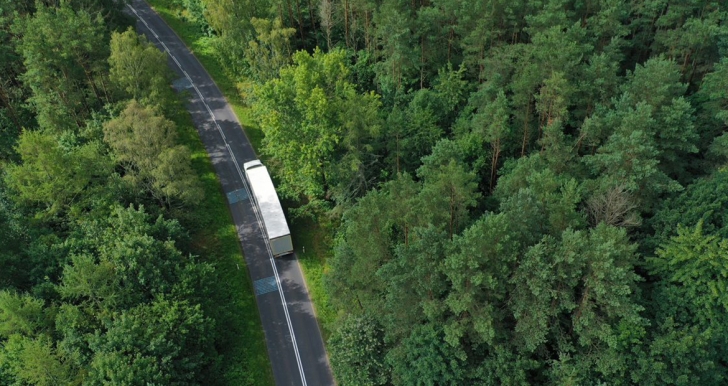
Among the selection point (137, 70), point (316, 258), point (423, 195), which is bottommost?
point (316, 258)

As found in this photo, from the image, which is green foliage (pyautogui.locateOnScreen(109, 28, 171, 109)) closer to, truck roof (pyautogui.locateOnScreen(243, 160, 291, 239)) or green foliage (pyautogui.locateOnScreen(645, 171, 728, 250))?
truck roof (pyautogui.locateOnScreen(243, 160, 291, 239))

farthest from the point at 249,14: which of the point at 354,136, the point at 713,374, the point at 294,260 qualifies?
the point at 713,374

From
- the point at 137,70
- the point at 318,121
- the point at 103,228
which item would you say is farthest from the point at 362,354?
the point at 137,70

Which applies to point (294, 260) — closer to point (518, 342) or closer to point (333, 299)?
point (333, 299)

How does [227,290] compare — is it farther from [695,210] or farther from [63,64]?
[695,210]

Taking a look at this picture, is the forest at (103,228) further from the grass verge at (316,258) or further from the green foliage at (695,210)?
the green foliage at (695,210)

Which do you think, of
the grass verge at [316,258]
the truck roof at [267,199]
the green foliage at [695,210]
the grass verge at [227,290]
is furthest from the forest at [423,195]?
the truck roof at [267,199]

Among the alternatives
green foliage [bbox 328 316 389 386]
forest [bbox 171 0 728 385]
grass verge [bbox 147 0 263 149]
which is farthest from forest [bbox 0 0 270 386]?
forest [bbox 171 0 728 385]

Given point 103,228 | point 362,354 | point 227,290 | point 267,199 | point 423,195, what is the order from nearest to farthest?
point 423,195 → point 362,354 → point 103,228 → point 227,290 → point 267,199
